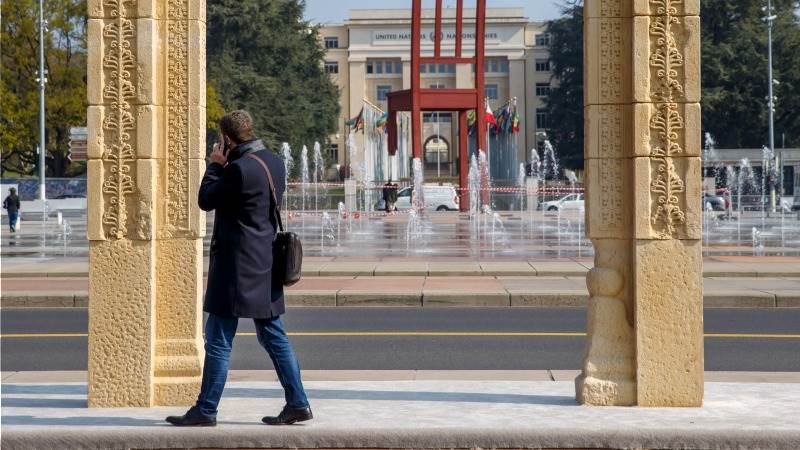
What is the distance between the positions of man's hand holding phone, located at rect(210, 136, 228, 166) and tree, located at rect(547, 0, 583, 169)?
225 feet

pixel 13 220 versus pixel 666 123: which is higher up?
pixel 666 123

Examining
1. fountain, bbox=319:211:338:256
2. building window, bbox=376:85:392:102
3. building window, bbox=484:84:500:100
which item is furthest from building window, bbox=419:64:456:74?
fountain, bbox=319:211:338:256

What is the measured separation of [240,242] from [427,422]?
5.04 ft

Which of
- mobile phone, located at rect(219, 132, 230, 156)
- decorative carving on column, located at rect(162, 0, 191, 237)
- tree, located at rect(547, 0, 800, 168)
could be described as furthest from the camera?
tree, located at rect(547, 0, 800, 168)

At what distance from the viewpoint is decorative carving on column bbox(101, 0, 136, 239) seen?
8016 mm

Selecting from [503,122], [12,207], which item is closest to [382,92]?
[503,122]

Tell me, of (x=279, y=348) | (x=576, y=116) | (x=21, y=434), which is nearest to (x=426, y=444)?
(x=279, y=348)

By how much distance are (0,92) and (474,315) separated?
41.7 meters

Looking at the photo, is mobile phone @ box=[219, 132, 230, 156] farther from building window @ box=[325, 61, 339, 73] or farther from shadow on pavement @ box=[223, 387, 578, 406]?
building window @ box=[325, 61, 339, 73]

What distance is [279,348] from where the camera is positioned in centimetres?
729

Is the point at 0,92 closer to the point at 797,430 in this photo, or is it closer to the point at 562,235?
the point at 562,235

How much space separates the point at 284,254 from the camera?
7.30 m

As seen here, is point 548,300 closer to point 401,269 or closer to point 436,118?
point 401,269

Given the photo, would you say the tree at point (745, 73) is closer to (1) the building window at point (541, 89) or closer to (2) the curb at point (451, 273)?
(1) the building window at point (541, 89)
